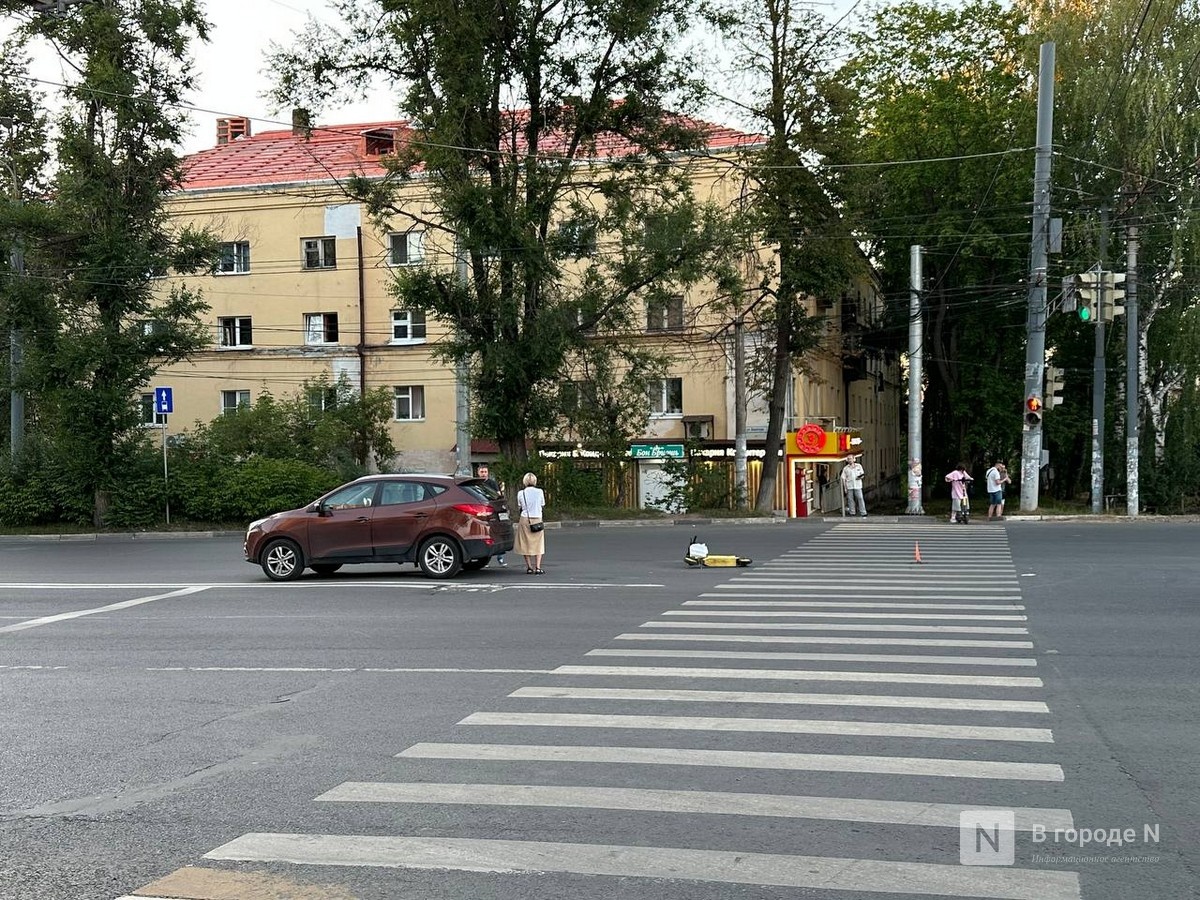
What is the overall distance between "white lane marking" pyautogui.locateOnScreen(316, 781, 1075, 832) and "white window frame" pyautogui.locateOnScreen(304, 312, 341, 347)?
45.6m

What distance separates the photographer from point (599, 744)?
7949mm

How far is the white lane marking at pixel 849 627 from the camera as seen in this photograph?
1277cm

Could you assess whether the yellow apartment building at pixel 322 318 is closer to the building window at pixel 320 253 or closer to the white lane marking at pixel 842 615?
the building window at pixel 320 253

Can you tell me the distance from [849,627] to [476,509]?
8.38 m

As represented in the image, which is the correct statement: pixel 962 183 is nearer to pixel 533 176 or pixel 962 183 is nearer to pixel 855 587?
pixel 533 176

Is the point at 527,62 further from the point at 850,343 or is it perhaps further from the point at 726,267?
the point at 850,343

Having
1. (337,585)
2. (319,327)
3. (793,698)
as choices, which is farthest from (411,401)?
(793,698)

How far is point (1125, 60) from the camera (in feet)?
121

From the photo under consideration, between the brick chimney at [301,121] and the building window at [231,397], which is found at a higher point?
the brick chimney at [301,121]

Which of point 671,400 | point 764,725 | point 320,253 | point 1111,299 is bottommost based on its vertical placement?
point 764,725

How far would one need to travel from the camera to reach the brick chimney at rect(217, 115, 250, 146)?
2346 inches

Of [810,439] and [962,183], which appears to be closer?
[810,439]

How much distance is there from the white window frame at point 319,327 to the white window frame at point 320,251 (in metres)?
1.90

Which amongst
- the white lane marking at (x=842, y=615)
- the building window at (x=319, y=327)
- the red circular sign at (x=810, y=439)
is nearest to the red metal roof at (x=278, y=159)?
the building window at (x=319, y=327)
